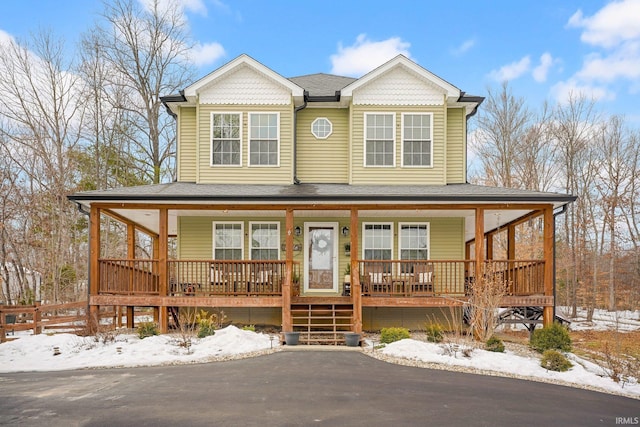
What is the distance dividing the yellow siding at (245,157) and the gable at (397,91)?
2.23m

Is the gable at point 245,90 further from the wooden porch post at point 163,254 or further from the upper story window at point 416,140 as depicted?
the wooden porch post at point 163,254

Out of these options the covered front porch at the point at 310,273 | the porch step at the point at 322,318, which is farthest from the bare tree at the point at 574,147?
the porch step at the point at 322,318

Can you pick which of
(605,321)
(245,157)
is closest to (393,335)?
(245,157)

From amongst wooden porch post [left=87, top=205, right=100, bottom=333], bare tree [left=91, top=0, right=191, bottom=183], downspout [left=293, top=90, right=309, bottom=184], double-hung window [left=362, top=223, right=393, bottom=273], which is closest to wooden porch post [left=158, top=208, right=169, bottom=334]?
wooden porch post [left=87, top=205, right=100, bottom=333]

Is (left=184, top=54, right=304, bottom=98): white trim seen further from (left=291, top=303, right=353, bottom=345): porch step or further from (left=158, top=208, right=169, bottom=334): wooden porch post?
(left=291, top=303, right=353, bottom=345): porch step

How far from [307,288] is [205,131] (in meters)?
5.48

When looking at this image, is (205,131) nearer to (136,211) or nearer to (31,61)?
(136,211)

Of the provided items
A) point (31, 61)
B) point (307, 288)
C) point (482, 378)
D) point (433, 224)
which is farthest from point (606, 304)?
point (31, 61)

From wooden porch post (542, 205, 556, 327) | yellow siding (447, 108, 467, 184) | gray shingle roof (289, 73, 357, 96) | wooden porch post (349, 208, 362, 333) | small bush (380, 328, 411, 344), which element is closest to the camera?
small bush (380, 328, 411, 344)

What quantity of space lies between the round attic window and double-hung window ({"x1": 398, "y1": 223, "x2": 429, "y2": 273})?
354 cm

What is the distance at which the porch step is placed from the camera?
13186 millimetres

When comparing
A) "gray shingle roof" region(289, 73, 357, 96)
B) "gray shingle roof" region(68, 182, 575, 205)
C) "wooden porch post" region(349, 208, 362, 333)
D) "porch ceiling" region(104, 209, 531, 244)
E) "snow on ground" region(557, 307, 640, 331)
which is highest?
"gray shingle roof" region(289, 73, 357, 96)

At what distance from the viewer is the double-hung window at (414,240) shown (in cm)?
1576

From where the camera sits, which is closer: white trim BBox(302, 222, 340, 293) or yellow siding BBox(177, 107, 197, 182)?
white trim BBox(302, 222, 340, 293)
